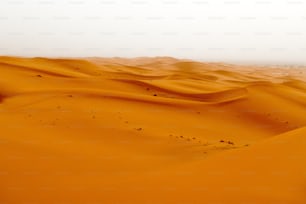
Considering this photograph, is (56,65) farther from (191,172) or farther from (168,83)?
(191,172)

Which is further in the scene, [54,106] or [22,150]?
[54,106]

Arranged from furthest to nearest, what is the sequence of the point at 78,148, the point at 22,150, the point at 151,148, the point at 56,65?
the point at 56,65 → the point at 151,148 → the point at 78,148 → the point at 22,150

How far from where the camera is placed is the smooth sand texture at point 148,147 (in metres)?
1.47

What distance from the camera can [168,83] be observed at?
438cm

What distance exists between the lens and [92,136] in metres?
2.21

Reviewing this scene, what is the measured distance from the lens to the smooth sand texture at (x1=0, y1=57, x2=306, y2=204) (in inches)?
58.0

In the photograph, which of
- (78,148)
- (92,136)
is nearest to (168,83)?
(92,136)

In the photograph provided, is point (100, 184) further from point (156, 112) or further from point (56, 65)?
point (56, 65)

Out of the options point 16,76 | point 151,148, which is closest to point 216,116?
point 151,148

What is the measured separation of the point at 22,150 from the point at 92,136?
465mm

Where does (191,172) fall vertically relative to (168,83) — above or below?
below

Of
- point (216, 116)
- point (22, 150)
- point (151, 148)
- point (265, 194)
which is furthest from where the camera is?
point (216, 116)

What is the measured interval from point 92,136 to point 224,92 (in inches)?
75.3

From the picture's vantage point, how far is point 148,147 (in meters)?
2.10
